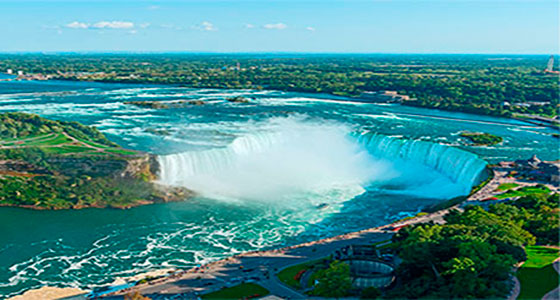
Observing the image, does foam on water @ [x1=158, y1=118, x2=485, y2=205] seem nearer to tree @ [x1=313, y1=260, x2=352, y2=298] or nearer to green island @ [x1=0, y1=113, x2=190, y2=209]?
green island @ [x1=0, y1=113, x2=190, y2=209]

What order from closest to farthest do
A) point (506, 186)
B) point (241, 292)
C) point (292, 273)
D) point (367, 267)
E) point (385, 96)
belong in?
point (241, 292) < point (367, 267) < point (292, 273) < point (506, 186) < point (385, 96)

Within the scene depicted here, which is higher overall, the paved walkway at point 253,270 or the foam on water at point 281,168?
the foam on water at point 281,168

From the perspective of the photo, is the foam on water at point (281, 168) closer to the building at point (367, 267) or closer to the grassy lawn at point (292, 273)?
the grassy lawn at point (292, 273)

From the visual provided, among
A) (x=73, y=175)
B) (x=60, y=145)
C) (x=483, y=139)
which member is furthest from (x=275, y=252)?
(x=483, y=139)

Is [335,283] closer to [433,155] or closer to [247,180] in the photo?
[247,180]

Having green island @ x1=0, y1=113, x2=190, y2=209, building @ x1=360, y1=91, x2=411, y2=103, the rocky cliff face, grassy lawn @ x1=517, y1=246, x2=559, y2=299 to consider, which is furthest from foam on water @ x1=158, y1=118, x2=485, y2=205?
building @ x1=360, y1=91, x2=411, y2=103

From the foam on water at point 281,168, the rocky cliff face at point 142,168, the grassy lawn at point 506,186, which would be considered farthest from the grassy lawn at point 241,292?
the grassy lawn at point 506,186
